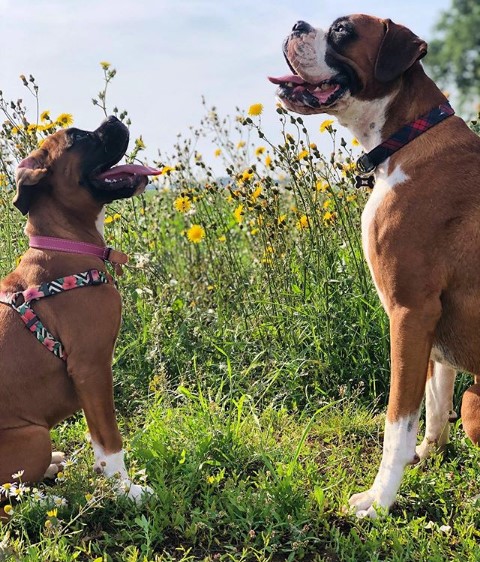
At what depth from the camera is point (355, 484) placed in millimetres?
3588

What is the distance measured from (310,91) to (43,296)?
5.31ft

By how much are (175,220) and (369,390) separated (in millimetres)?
3165

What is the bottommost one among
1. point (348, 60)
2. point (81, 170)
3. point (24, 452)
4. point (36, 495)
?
point (36, 495)

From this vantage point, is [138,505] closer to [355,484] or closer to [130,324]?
[355,484]

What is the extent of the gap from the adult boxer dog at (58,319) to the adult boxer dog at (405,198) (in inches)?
45.2

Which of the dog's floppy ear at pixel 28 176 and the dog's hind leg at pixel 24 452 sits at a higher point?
the dog's floppy ear at pixel 28 176

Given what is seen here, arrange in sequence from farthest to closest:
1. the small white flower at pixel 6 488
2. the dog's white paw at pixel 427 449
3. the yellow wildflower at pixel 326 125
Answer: the yellow wildflower at pixel 326 125 → the dog's white paw at pixel 427 449 → the small white flower at pixel 6 488

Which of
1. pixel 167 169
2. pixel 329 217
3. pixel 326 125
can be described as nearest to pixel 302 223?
pixel 329 217

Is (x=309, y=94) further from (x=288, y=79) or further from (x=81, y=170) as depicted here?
(x=81, y=170)

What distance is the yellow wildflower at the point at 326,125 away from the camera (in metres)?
4.43

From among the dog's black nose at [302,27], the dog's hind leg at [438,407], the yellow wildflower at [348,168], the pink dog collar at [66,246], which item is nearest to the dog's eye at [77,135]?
the pink dog collar at [66,246]

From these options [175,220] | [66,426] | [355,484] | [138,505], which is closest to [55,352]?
[138,505]

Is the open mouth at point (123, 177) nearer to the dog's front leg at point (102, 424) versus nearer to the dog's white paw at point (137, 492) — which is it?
the dog's front leg at point (102, 424)

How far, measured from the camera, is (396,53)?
10.9ft
